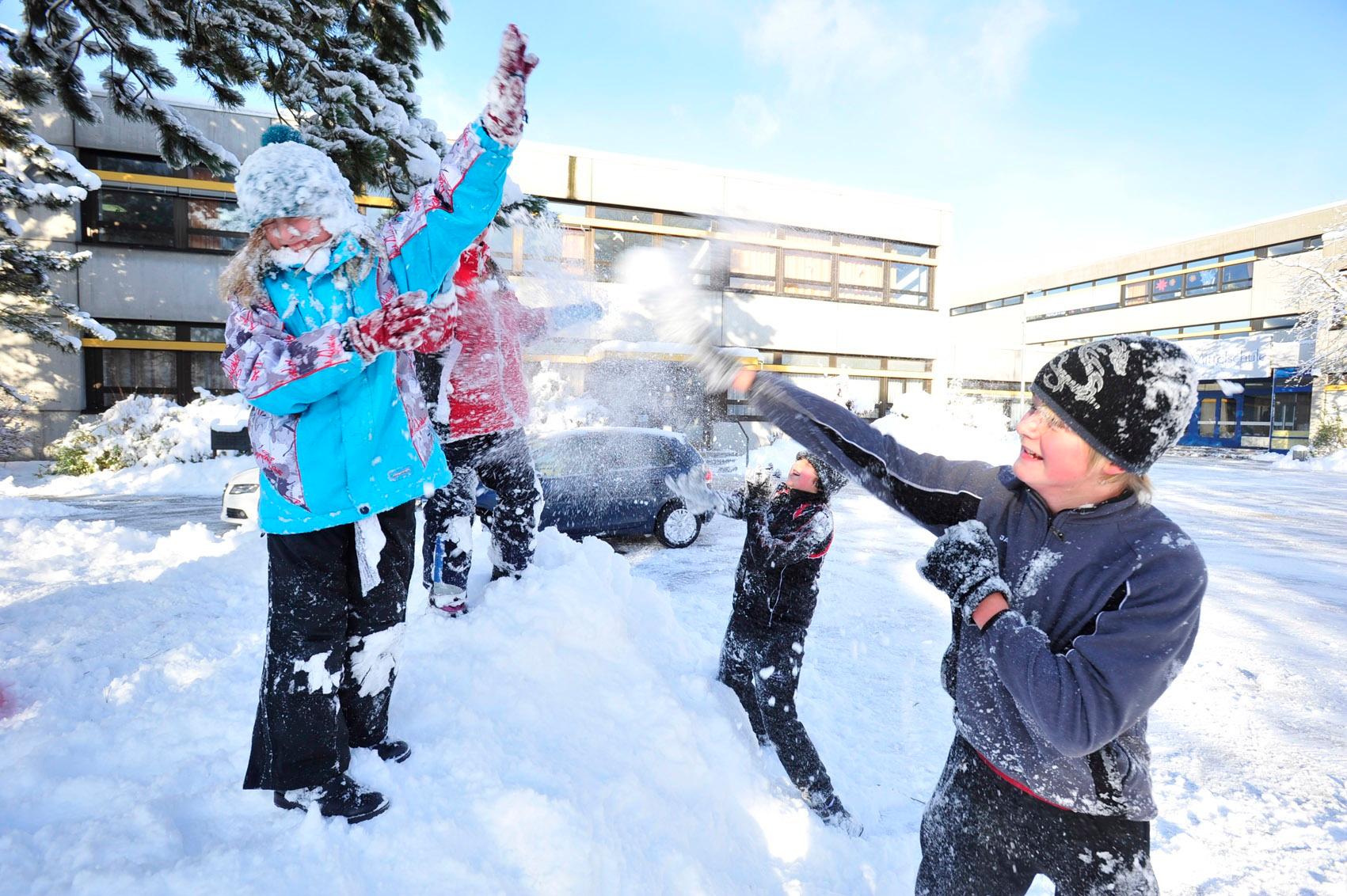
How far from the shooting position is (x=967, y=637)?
4.95 ft

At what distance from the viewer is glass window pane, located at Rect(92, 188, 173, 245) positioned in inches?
571

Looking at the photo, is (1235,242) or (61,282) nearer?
(61,282)

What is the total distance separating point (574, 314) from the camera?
11.2ft

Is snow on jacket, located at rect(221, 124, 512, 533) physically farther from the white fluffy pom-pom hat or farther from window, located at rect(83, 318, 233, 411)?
window, located at rect(83, 318, 233, 411)

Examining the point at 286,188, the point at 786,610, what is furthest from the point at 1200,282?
the point at 286,188

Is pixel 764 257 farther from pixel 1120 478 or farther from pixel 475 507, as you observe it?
pixel 1120 478

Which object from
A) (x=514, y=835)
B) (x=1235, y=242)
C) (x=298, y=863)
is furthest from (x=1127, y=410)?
(x=1235, y=242)

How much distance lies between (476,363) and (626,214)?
13.4 metres

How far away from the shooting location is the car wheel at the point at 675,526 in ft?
25.0

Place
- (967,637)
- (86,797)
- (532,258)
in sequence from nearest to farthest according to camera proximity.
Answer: (967,637) → (86,797) → (532,258)

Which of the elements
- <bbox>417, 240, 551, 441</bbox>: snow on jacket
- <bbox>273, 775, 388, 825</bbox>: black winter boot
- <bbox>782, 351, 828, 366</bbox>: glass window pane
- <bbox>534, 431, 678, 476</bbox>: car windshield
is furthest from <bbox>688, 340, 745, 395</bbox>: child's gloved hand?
<bbox>782, 351, 828, 366</bbox>: glass window pane

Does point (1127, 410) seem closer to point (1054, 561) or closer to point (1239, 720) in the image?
point (1054, 561)

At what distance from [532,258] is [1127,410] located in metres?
5.35

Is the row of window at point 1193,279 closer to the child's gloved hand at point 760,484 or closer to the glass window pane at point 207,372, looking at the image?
the child's gloved hand at point 760,484
